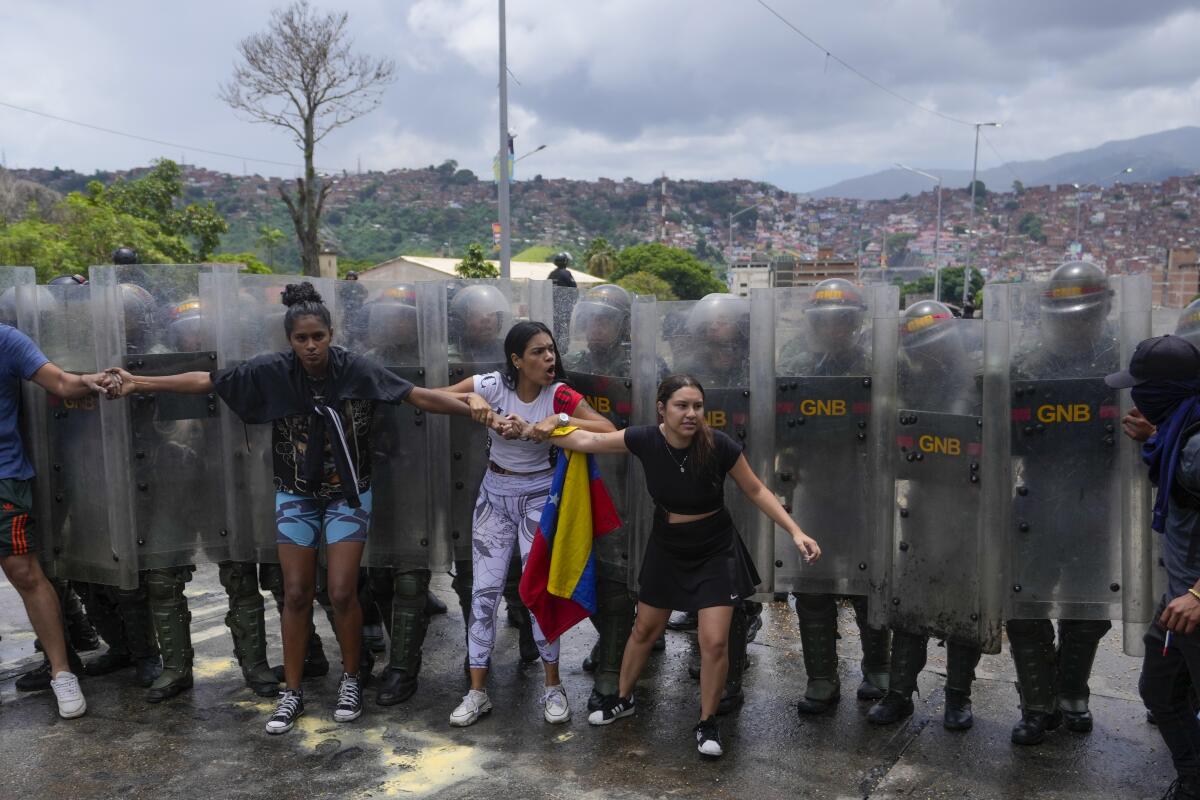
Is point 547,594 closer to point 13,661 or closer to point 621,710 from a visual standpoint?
point 621,710

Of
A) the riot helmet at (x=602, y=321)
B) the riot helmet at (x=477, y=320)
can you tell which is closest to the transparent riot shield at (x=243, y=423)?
the riot helmet at (x=477, y=320)

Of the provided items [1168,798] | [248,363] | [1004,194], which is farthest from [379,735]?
[1004,194]

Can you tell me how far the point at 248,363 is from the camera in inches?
178

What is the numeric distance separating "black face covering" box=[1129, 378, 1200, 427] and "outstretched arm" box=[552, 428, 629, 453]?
1.98 m

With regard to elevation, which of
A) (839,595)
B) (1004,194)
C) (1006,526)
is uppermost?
(1004,194)

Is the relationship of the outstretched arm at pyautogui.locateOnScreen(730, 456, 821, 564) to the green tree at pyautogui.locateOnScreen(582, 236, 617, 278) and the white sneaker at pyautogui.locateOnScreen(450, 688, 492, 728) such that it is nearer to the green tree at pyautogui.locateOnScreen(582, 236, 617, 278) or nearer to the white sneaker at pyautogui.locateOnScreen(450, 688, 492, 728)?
the white sneaker at pyautogui.locateOnScreen(450, 688, 492, 728)

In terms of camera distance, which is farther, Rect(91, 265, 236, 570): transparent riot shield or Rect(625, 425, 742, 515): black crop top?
Rect(91, 265, 236, 570): transparent riot shield

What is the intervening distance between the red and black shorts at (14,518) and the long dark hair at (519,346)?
2319 millimetres

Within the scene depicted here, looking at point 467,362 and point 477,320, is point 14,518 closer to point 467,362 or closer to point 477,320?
point 467,362

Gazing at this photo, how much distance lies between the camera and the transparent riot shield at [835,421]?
445 cm

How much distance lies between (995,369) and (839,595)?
1.25 metres

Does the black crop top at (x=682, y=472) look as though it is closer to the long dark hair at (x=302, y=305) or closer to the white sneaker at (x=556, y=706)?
the white sneaker at (x=556, y=706)

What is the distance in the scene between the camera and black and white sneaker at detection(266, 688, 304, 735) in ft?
14.8

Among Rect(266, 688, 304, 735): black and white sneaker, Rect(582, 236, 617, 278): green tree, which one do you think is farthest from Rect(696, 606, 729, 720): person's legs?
Rect(582, 236, 617, 278): green tree
